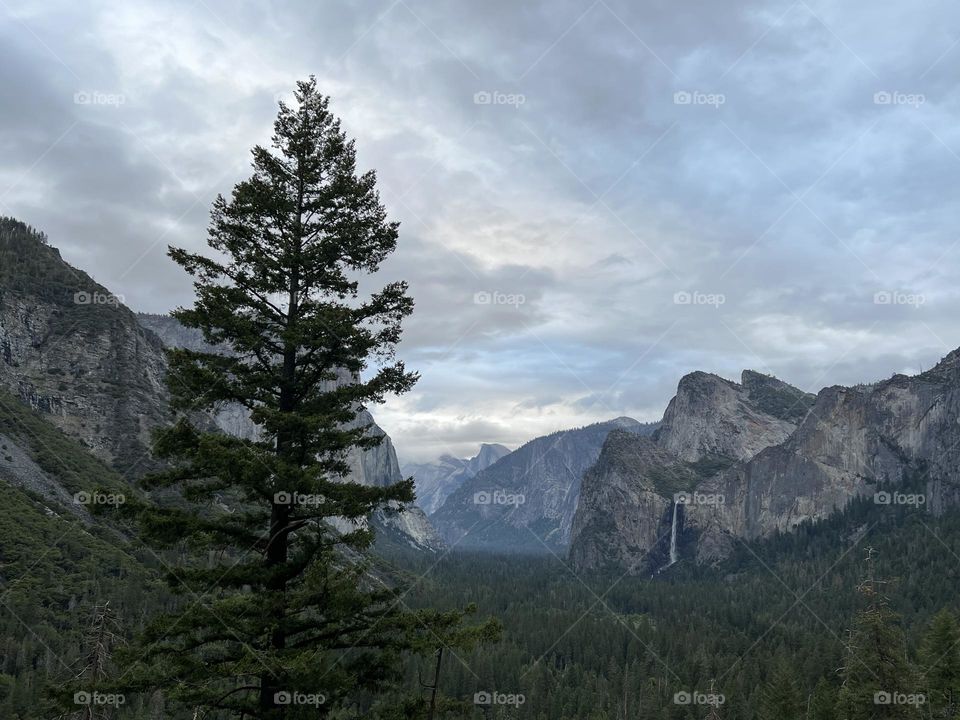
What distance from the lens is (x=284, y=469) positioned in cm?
1484

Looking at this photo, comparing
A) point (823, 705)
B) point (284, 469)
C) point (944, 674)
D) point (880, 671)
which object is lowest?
point (823, 705)

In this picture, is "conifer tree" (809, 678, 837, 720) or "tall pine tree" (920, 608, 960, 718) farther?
"conifer tree" (809, 678, 837, 720)

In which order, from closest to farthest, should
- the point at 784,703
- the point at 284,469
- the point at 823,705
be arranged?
the point at 284,469
the point at 823,705
the point at 784,703

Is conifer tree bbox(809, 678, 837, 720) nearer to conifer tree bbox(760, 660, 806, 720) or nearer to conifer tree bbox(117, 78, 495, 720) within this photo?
conifer tree bbox(760, 660, 806, 720)

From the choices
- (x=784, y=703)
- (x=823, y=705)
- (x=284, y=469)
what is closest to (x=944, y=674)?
(x=823, y=705)

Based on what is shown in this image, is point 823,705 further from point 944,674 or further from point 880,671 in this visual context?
point 880,671

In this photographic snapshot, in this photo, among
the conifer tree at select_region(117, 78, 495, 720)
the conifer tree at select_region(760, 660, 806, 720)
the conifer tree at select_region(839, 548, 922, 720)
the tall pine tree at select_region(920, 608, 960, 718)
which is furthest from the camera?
the conifer tree at select_region(760, 660, 806, 720)

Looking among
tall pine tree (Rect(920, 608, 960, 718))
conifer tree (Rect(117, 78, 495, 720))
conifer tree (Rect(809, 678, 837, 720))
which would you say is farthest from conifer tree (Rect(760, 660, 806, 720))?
conifer tree (Rect(117, 78, 495, 720))

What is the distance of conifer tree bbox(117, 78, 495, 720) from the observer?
14594 millimetres

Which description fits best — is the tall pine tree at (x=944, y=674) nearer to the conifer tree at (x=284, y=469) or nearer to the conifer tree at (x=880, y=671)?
the conifer tree at (x=880, y=671)

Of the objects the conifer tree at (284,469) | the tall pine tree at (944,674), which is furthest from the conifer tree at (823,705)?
the conifer tree at (284,469)

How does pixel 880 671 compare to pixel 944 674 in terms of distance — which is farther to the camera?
pixel 944 674

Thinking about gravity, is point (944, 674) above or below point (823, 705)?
above

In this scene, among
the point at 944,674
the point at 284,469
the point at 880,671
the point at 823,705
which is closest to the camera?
the point at 284,469
